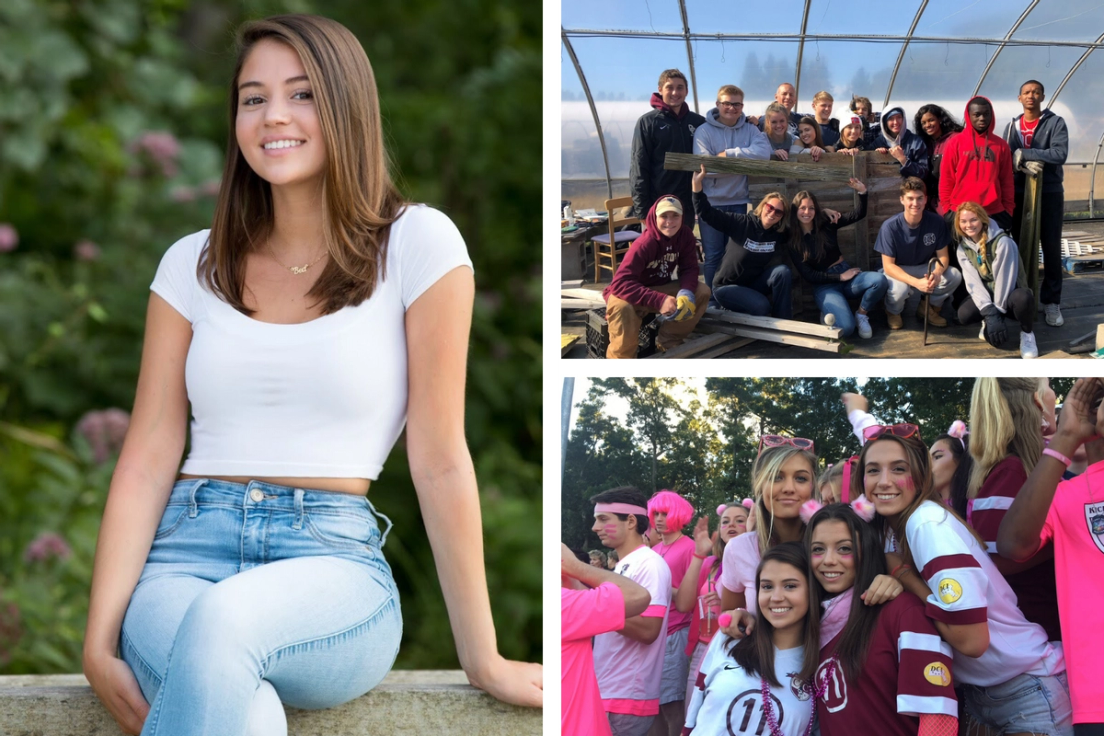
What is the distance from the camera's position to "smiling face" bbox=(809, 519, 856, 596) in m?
1.64

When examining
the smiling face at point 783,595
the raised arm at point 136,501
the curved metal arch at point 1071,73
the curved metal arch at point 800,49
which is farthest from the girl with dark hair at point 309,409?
the curved metal arch at point 1071,73

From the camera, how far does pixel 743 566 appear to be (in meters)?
1.68

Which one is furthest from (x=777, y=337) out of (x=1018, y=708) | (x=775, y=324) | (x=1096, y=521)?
(x=1018, y=708)

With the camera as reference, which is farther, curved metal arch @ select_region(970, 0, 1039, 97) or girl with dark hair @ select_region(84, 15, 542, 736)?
curved metal arch @ select_region(970, 0, 1039, 97)

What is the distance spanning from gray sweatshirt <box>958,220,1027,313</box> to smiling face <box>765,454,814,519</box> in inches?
13.9

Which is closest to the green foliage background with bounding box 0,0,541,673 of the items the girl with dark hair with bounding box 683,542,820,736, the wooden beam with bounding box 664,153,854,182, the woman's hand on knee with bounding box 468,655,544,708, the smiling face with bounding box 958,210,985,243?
the wooden beam with bounding box 664,153,854,182

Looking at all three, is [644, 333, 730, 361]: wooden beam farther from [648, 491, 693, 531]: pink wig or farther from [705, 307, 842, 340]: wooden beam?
[648, 491, 693, 531]: pink wig

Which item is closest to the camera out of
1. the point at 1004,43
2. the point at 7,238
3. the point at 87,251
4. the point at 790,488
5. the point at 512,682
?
the point at 512,682

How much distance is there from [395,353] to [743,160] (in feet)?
1.95

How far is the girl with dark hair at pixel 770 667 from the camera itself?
1635mm

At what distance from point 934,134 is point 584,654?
3.05 feet

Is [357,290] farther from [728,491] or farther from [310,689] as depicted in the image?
[728,491]

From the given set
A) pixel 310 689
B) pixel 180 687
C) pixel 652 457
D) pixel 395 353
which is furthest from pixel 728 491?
pixel 180 687

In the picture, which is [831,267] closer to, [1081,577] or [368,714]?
[1081,577]
